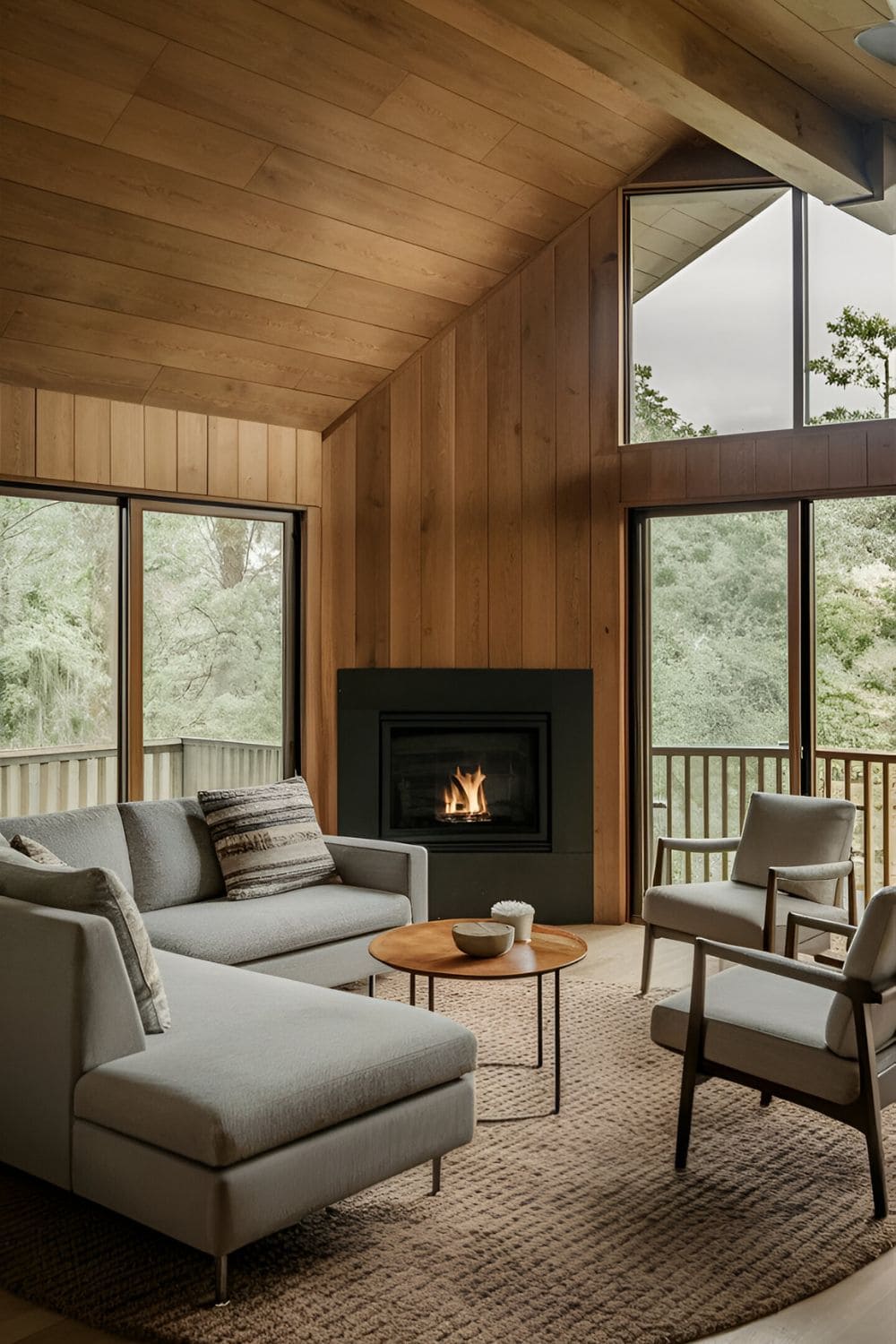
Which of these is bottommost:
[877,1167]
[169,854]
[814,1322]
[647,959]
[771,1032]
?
[814,1322]

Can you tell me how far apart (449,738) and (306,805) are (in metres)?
1.28

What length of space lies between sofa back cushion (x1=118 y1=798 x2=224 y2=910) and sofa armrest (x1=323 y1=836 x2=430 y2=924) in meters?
0.52

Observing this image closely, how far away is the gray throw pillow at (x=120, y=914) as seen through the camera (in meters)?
2.77

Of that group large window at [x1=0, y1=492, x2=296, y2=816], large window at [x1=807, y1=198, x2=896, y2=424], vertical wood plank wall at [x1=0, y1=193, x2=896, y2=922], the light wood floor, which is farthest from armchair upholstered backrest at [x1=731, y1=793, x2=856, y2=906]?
large window at [x1=0, y1=492, x2=296, y2=816]

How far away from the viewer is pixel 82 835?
3936 millimetres

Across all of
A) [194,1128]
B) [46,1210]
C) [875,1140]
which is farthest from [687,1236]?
[46,1210]

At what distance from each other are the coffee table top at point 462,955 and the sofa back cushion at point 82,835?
964 millimetres

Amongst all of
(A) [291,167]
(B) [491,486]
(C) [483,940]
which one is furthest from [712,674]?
(A) [291,167]

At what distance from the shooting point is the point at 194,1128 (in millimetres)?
2342

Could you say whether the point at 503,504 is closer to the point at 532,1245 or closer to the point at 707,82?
the point at 707,82

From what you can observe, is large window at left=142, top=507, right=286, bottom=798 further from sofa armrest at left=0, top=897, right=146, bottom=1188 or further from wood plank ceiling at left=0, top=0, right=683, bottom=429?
sofa armrest at left=0, top=897, right=146, bottom=1188

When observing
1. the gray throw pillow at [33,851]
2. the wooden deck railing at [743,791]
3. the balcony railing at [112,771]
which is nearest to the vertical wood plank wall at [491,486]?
the wooden deck railing at [743,791]

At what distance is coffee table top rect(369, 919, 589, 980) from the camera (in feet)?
10.6

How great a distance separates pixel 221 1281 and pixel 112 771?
3.09m
